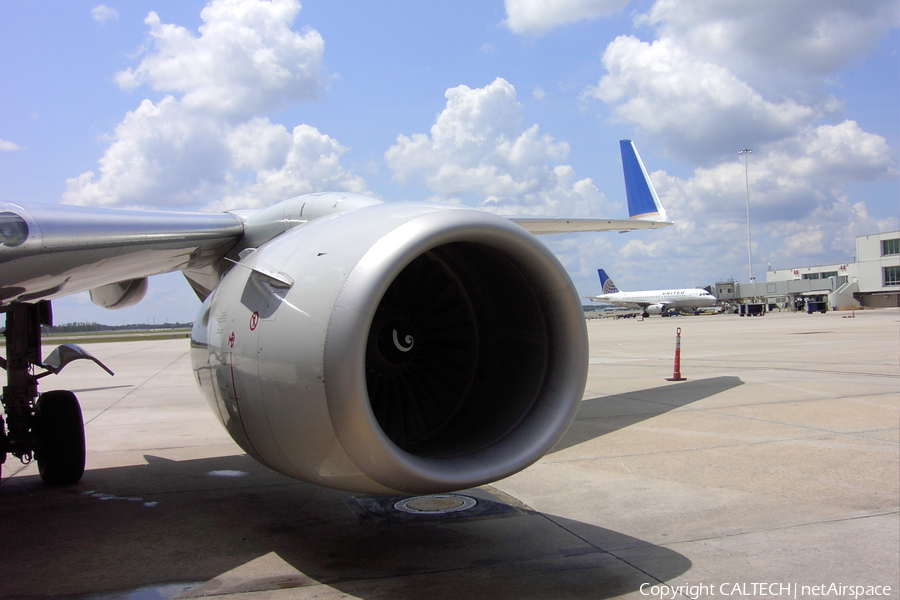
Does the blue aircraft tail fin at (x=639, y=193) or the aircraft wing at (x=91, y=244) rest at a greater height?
the blue aircraft tail fin at (x=639, y=193)

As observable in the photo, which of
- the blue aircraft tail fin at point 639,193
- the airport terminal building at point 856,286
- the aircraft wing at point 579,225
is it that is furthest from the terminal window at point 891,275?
the aircraft wing at point 579,225

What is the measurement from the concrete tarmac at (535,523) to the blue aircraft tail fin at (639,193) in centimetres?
308

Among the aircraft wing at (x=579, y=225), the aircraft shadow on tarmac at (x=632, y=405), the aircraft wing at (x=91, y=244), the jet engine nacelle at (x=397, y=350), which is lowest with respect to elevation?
the aircraft shadow on tarmac at (x=632, y=405)

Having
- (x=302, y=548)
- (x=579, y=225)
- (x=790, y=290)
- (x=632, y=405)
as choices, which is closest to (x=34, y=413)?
(x=302, y=548)

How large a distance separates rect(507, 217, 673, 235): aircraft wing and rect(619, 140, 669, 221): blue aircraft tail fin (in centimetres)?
118

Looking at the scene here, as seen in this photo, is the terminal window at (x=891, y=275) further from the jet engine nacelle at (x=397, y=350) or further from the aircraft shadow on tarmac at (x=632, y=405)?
the jet engine nacelle at (x=397, y=350)

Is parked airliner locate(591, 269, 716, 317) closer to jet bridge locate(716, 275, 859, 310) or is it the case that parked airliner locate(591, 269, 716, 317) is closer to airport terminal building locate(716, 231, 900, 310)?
jet bridge locate(716, 275, 859, 310)

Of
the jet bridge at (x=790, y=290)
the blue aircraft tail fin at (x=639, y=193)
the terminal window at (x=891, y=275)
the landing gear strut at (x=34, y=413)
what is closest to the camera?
the landing gear strut at (x=34, y=413)

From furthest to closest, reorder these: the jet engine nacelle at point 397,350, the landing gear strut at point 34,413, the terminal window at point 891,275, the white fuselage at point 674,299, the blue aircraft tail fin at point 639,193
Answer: the terminal window at point 891,275 < the white fuselage at point 674,299 < the blue aircraft tail fin at point 639,193 < the landing gear strut at point 34,413 < the jet engine nacelle at point 397,350

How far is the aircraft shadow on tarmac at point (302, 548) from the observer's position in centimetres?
363

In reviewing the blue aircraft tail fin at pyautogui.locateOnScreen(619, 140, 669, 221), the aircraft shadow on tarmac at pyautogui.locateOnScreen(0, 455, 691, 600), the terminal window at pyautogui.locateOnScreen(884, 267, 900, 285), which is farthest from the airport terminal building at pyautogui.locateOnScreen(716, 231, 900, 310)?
the aircraft shadow on tarmac at pyautogui.locateOnScreen(0, 455, 691, 600)

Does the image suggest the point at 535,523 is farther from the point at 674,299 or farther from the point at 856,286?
the point at 856,286

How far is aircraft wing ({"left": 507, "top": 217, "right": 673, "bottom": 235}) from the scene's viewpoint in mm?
6859

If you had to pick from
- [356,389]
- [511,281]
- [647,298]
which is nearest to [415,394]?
[511,281]
